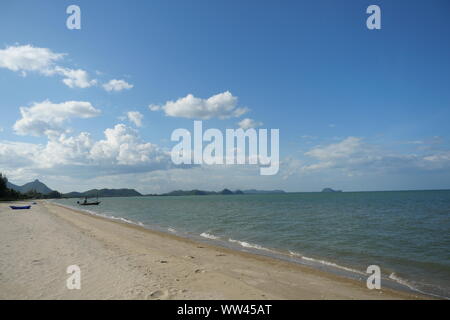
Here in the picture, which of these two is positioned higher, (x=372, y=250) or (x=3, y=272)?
(x=3, y=272)

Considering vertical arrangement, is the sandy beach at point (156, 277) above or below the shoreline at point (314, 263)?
above

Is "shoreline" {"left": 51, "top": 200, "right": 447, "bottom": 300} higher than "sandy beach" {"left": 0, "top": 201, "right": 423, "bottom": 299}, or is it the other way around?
"sandy beach" {"left": 0, "top": 201, "right": 423, "bottom": 299}

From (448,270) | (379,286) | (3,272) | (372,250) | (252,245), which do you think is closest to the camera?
(3,272)

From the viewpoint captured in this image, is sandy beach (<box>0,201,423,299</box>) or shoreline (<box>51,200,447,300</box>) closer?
sandy beach (<box>0,201,423,299</box>)

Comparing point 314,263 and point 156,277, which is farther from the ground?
point 156,277

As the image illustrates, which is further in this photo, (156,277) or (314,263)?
(314,263)

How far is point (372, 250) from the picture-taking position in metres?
16.7

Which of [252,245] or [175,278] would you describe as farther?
[252,245]

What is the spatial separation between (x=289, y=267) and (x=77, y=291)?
9009 millimetres

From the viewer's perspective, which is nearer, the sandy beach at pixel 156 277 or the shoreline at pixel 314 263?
the sandy beach at pixel 156 277
